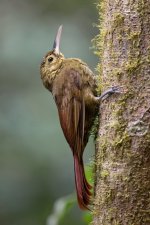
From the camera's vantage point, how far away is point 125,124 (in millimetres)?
3033

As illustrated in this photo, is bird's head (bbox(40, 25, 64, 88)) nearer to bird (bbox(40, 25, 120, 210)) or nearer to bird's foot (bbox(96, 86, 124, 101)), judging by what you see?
bird (bbox(40, 25, 120, 210))

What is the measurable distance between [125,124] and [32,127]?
264cm

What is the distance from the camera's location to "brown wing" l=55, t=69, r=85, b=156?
361cm

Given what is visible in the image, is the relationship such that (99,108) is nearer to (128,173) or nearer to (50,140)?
(128,173)

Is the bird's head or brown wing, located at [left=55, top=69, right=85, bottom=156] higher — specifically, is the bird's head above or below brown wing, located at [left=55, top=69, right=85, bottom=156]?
above

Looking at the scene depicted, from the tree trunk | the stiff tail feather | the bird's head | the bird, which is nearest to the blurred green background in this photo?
the bird's head

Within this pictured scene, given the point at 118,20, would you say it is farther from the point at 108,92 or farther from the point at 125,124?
the point at 125,124

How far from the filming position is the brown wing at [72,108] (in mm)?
3607

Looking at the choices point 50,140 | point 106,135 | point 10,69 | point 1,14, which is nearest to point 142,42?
point 106,135

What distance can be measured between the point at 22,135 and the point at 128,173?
106 inches

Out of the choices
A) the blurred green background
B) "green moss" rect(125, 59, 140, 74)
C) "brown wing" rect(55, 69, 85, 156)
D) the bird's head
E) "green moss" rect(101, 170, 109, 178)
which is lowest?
the blurred green background

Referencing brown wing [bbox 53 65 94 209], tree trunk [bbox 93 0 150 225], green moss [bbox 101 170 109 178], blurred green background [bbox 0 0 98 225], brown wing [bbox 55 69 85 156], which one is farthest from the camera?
blurred green background [bbox 0 0 98 225]

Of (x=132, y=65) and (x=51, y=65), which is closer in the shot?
(x=132, y=65)

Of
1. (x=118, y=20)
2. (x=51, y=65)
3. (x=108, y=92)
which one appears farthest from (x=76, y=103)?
(x=118, y=20)
